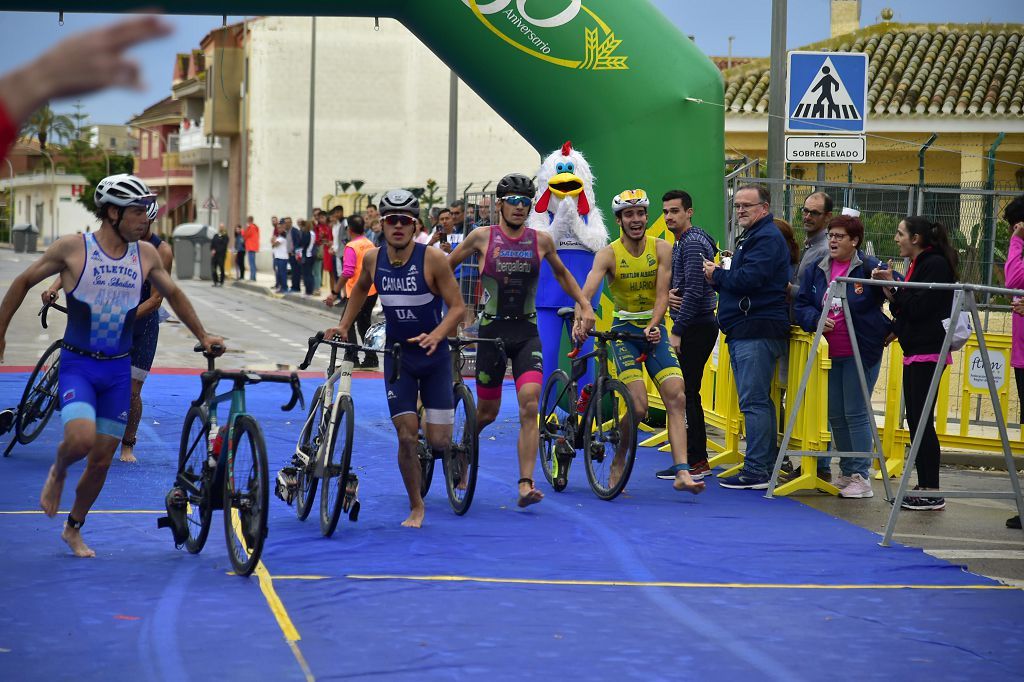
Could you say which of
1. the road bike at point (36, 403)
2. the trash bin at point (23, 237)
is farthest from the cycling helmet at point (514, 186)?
the trash bin at point (23, 237)

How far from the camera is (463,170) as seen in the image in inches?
2183

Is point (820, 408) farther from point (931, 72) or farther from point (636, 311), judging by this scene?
point (931, 72)

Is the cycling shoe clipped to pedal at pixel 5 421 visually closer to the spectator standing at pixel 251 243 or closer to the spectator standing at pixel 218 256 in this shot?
the spectator standing at pixel 218 256

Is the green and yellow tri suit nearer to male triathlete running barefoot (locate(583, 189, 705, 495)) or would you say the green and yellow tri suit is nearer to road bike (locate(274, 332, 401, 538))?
male triathlete running barefoot (locate(583, 189, 705, 495))

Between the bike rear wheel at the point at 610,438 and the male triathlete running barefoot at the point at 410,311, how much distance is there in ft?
4.51

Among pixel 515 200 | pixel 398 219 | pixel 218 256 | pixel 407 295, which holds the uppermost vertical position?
pixel 218 256

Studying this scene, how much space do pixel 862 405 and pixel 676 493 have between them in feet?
4.54

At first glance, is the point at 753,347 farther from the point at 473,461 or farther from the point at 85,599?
the point at 85,599

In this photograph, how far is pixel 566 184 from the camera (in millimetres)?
10867

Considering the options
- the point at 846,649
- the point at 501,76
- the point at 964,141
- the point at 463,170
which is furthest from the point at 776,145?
the point at 463,170

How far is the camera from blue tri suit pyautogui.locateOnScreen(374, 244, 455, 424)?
7.85 metres

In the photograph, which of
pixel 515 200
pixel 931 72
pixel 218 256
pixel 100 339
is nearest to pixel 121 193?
pixel 100 339

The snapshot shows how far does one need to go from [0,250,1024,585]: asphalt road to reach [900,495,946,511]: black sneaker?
57 mm

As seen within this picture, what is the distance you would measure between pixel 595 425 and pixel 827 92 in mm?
4554
